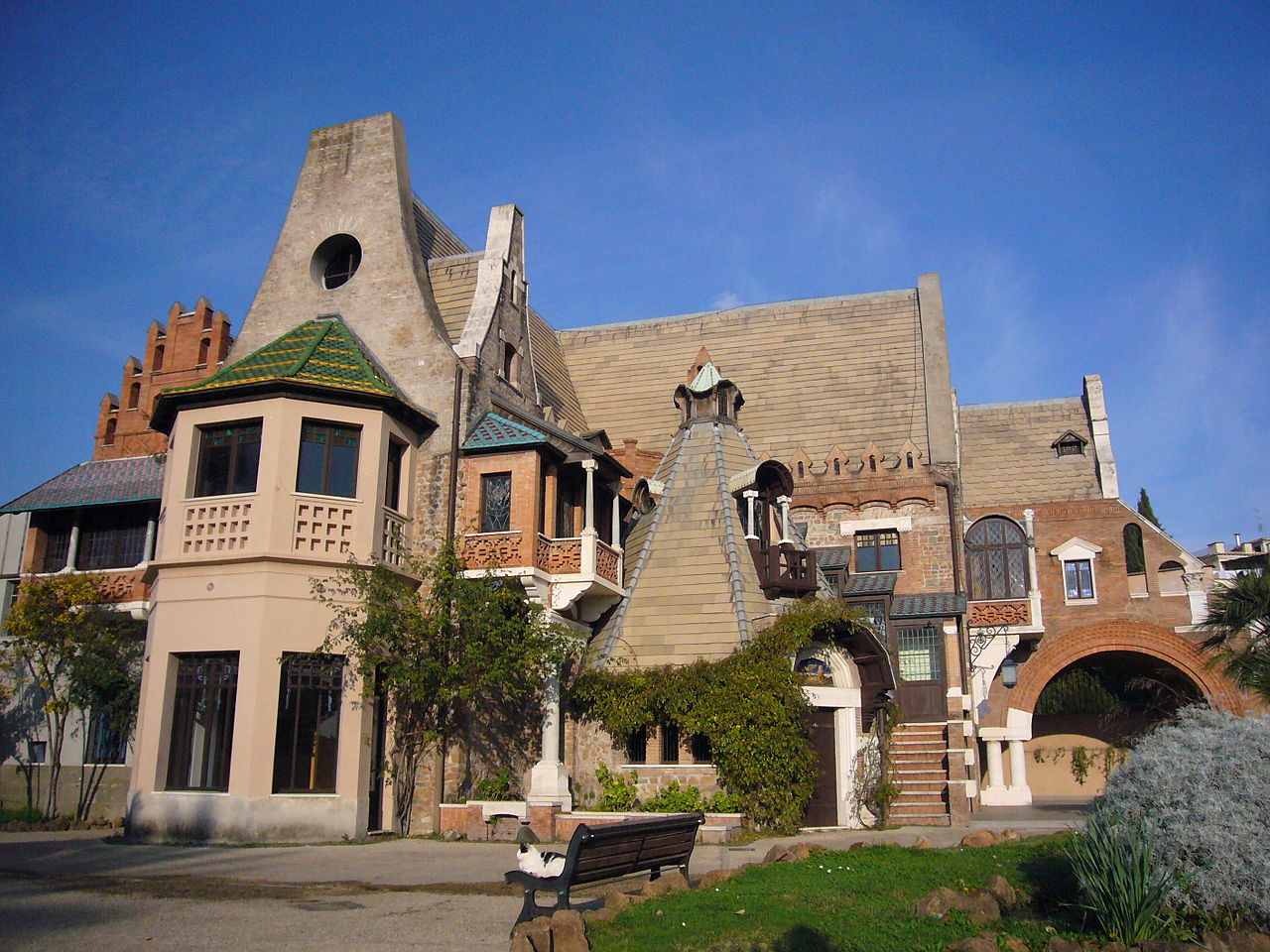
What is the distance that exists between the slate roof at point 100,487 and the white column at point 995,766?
25.1m

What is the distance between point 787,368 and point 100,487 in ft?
62.1

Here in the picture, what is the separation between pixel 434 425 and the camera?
71.1 feet

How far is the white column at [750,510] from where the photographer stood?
23297 mm

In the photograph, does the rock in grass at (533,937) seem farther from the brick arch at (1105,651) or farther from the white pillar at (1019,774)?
the white pillar at (1019,774)

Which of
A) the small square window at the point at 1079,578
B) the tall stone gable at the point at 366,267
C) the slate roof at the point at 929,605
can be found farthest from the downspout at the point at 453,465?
the small square window at the point at 1079,578

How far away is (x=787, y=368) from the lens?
32406 mm

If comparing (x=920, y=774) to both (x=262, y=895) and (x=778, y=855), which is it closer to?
(x=778, y=855)

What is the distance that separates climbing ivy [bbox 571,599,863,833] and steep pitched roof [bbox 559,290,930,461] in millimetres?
10099

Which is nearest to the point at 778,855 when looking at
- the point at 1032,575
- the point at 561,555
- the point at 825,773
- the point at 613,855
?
the point at 613,855

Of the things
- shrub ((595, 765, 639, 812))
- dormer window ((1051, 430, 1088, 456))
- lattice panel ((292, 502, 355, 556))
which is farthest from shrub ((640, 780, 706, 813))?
dormer window ((1051, 430, 1088, 456))

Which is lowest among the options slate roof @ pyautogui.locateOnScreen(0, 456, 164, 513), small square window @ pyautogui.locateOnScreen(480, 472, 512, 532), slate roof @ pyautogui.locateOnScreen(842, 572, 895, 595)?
slate roof @ pyautogui.locateOnScreen(842, 572, 895, 595)

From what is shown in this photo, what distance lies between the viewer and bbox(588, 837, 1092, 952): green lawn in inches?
354

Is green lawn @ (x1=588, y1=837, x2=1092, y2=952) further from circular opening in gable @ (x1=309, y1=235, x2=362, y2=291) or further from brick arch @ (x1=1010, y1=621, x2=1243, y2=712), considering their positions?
brick arch @ (x1=1010, y1=621, x2=1243, y2=712)

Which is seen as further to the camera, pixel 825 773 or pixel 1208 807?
pixel 825 773
